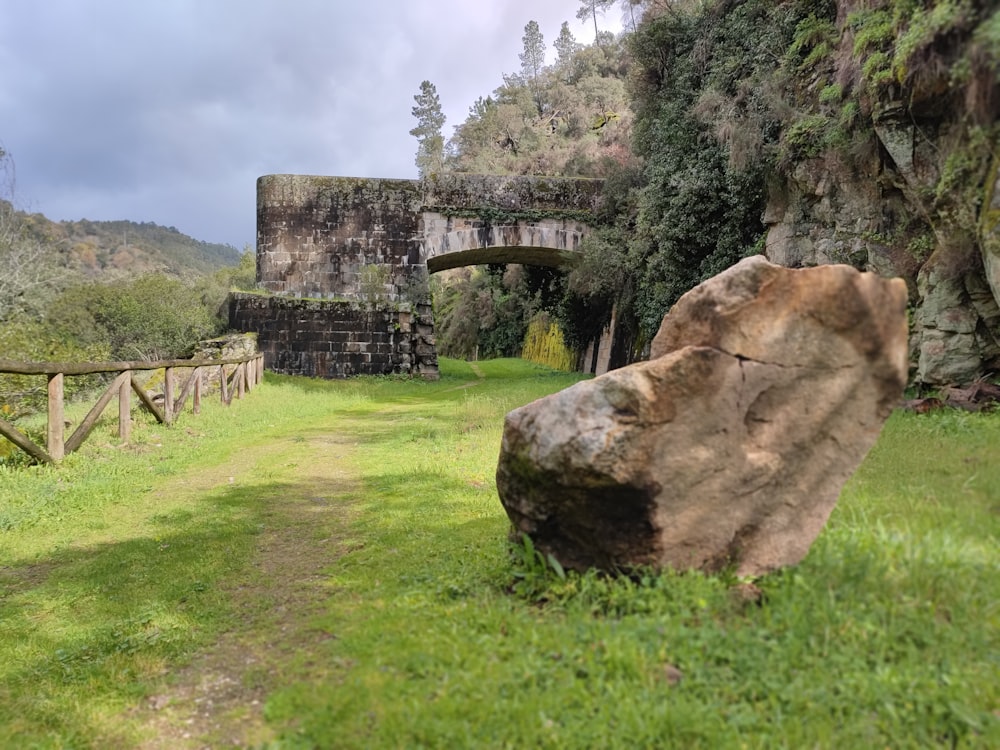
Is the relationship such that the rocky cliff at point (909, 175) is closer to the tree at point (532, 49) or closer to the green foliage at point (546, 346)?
the green foliage at point (546, 346)

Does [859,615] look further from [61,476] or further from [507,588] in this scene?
[61,476]

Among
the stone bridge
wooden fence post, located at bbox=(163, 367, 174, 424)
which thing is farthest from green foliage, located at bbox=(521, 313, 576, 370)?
wooden fence post, located at bbox=(163, 367, 174, 424)

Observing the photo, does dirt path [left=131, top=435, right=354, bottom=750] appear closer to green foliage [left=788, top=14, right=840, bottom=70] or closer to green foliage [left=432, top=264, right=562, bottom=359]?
green foliage [left=788, top=14, right=840, bottom=70]

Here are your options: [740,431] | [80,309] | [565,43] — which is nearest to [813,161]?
[740,431]

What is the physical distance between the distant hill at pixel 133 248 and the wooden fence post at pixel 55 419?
163ft

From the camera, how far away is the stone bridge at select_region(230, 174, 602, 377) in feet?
65.2

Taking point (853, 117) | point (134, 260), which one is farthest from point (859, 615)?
point (134, 260)

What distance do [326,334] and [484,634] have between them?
1774 centimetres

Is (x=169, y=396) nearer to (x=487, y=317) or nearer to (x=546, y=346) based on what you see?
(x=546, y=346)

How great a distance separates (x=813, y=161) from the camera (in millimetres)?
10398

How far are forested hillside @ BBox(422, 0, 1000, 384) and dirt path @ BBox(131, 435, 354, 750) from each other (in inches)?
144

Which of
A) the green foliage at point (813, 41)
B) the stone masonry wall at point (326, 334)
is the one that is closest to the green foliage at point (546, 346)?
the stone masonry wall at point (326, 334)

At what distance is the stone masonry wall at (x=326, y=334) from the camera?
776 inches

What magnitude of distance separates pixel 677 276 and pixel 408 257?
893 centimetres
